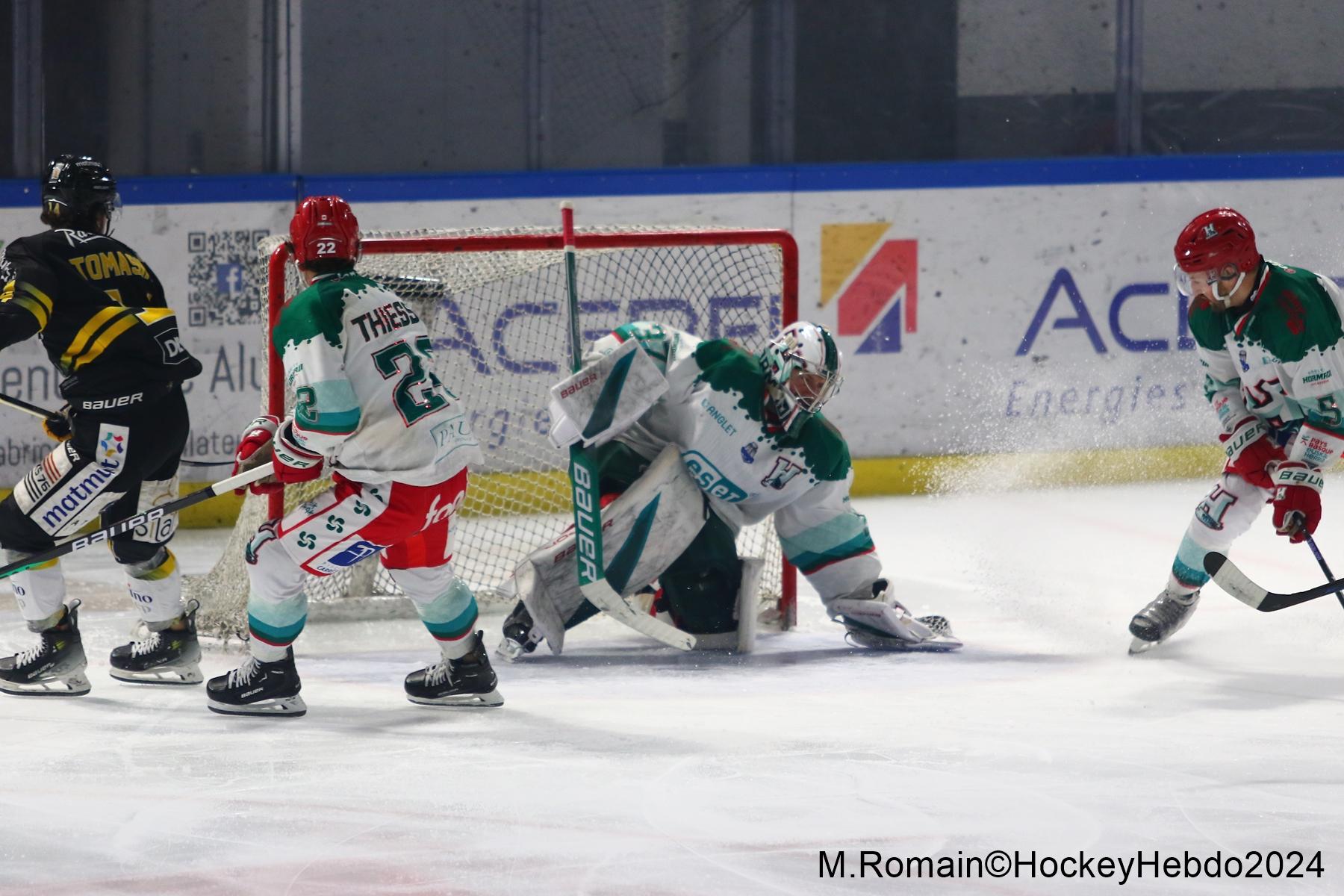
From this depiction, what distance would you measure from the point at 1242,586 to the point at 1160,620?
27 cm

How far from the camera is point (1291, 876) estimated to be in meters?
2.73

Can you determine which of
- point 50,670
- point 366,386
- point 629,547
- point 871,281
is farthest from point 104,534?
point 871,281

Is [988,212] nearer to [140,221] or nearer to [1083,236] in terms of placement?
[1083,236]

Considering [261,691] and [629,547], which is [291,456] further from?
[629,547]

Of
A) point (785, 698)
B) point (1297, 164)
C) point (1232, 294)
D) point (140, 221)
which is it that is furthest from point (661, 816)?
point (1297, 164)

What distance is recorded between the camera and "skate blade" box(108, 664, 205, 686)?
4.07 m

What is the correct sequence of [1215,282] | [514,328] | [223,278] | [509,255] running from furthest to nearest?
[223,278] → [514,328] → [509,255] → [1215,282]

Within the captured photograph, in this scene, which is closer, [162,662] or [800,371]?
[162,662]

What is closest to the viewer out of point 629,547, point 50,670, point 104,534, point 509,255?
point 104,534

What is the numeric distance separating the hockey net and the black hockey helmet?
598mm

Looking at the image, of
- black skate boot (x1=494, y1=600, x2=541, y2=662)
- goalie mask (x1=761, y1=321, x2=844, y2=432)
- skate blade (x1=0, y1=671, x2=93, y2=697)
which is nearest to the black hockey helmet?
skate blade (x1=0, y1=671, x2=93, y2=697)

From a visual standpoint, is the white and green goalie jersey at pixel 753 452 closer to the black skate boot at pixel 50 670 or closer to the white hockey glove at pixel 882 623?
the white hockey glove at pixel 882 623

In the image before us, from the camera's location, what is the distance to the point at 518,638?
4367 millimetres

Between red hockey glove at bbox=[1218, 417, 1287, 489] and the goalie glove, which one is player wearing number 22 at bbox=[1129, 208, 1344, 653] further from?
the goalie glove
